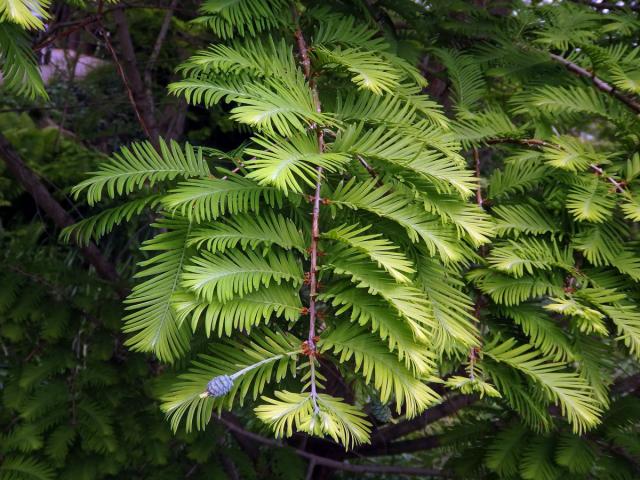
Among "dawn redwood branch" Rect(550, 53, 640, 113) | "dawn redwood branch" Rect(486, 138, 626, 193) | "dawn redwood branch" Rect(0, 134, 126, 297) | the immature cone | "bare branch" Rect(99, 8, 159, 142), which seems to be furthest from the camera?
"bare branch" Rect(99, 8, 159, 142)

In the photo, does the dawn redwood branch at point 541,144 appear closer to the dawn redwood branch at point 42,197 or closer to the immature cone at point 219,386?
the immature cone at point 219,386

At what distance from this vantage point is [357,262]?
0.74 m

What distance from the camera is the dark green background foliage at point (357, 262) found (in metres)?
0.74

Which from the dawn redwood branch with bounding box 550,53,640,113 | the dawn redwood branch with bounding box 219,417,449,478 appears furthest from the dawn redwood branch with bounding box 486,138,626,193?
the dawn redwood branch with bounding box 219,417,449,478

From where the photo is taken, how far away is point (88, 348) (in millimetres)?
1637

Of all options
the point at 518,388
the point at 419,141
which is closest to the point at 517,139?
the point at 419,141

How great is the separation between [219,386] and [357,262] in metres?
0.22

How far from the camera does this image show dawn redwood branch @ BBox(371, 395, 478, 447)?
5.66 ft

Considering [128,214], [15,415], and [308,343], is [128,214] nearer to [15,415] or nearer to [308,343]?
[308,343]

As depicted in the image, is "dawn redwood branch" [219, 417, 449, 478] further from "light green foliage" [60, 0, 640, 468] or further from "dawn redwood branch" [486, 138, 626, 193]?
"dawn redwood branch" [486, 138, 626, 193]

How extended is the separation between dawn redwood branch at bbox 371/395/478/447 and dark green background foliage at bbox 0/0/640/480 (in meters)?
0.02

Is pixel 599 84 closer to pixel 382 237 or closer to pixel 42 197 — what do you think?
pixel 382 237

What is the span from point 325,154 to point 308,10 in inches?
19.1

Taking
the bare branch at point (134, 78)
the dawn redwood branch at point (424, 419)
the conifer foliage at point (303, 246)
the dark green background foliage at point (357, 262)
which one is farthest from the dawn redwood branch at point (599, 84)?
the bare branch at point (134, 78)
